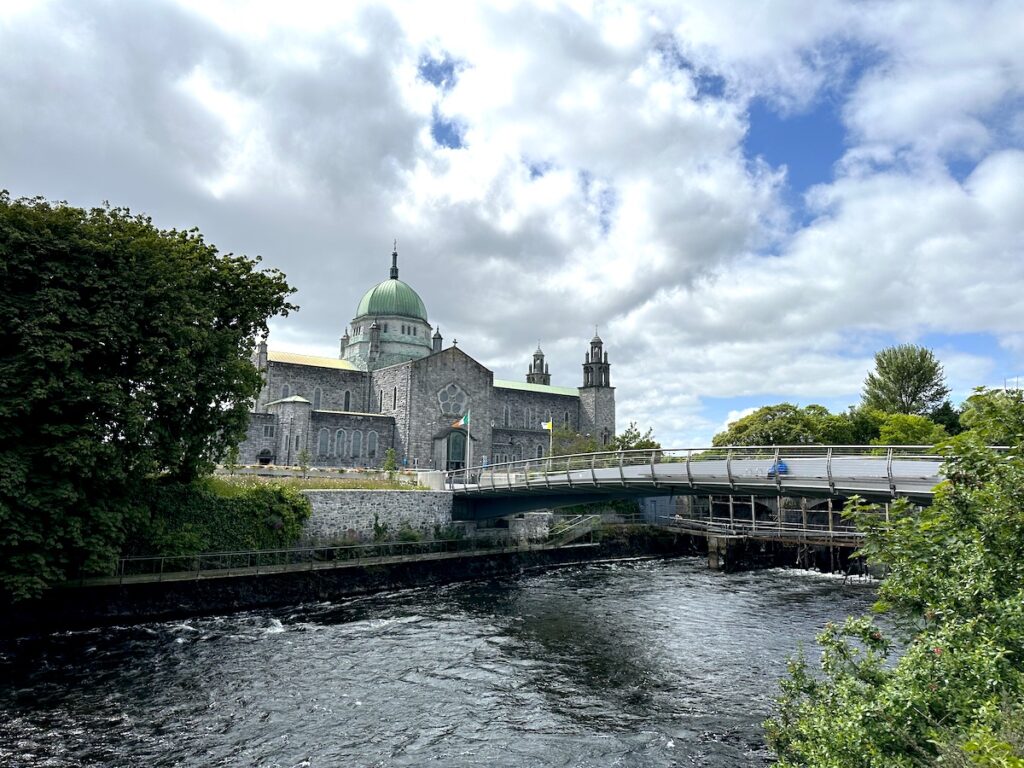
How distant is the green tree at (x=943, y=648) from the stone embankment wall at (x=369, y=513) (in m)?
27.0

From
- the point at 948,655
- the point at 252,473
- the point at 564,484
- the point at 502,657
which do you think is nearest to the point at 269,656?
the point at 502,657

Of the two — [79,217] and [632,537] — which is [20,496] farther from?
[632,537]

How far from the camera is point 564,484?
100 ft

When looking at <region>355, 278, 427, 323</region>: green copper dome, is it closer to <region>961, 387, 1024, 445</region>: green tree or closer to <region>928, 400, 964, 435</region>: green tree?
<region>928, 400, 964, 435</region>: green tree

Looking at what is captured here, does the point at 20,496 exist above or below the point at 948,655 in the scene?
above

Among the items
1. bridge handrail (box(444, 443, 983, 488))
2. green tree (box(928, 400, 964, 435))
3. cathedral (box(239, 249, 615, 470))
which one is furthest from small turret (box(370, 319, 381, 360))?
green tree (box(928, 400, 964, 435))

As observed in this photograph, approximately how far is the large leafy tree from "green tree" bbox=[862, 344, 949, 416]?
67978 mm

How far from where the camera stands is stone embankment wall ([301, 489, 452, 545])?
34219 millimetres

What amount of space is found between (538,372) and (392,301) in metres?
28.4

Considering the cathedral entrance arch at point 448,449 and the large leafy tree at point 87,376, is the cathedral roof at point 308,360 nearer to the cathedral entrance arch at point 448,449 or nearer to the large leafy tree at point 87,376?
the cathedral entrance arch at point 448,449

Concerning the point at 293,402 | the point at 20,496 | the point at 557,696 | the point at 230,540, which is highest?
the point at 293,402

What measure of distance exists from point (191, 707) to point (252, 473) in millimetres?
27555

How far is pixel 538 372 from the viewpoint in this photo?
92750 mm

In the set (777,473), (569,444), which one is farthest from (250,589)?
(569,444)
